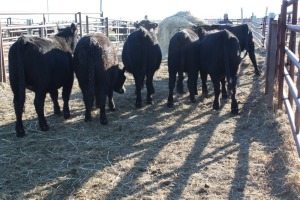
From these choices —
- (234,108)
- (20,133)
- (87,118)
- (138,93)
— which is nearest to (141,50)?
(138,93)

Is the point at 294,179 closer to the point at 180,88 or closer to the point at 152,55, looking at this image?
the point at 152,55

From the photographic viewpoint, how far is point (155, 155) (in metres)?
4.49

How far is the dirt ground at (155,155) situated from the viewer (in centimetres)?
357

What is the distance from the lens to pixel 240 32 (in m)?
10.4

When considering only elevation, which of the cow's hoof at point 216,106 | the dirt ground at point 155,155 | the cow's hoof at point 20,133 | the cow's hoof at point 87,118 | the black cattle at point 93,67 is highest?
the black cattle at point 93,67

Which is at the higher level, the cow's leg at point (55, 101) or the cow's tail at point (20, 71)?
the cow's tail at point (20, 71)

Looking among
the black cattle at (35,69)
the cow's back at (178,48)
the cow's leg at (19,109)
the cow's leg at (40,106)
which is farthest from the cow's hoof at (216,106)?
the cow's leg at (19,109)

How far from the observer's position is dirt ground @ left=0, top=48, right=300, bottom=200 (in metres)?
3.57

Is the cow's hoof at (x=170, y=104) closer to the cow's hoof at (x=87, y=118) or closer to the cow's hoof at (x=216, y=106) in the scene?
the cow's hoof at (x=216, y=106)

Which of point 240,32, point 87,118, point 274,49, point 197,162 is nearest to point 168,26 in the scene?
point 240,32

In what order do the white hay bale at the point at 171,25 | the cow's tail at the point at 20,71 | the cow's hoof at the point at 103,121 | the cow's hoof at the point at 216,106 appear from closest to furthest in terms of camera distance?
1. the cow's tail at the point at 20,71
2. the cow's hoof at the point at 103,121
3. the cow's hoof at the point at 216,106
4. the white hay bale at the point at 171,25

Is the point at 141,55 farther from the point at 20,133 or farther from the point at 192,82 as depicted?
the point at 20,133

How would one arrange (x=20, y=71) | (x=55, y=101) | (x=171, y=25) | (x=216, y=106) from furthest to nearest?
1. (x=171, y=25)
2. (x=216, y=106)
3. (x=55, y=101)
4. (x=20, y=71)

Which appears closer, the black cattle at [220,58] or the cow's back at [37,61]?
the cow's back at [37,61]
